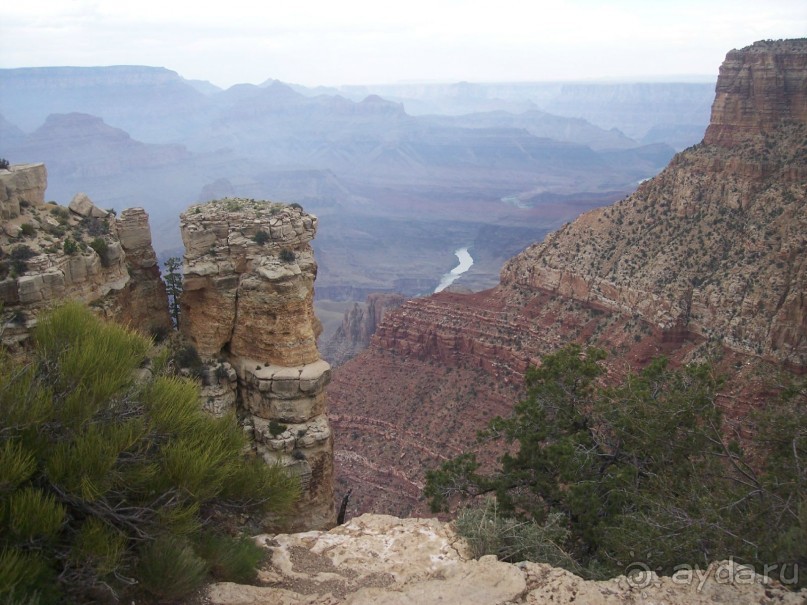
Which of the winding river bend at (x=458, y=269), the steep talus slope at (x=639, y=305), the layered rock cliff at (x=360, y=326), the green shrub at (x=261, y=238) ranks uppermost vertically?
the green shrub at (x=261, y=238)

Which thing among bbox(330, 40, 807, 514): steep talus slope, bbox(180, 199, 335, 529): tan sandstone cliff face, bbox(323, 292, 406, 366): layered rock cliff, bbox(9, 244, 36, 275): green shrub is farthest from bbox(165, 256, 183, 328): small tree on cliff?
bbox(323, 292, 406, 366): layered rock cliff

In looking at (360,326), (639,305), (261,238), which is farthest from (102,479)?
(360,326)

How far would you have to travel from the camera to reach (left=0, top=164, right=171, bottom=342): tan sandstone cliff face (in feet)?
44.5

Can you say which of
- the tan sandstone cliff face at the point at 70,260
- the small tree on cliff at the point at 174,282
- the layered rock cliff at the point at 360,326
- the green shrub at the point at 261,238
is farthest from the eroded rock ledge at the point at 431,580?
the layered rock cliff at the point at 360,326

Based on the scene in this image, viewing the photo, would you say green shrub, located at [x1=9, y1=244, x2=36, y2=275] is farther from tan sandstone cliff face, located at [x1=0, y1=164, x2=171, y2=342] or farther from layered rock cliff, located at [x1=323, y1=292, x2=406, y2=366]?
layered rock cliff, located at [x1=323, y1=292, x2=406, y2=366]

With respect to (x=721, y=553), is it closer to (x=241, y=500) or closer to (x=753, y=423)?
(x=753, y=423)

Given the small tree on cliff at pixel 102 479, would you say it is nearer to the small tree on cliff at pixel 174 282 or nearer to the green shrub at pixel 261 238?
the green shrub at pixel 261 238

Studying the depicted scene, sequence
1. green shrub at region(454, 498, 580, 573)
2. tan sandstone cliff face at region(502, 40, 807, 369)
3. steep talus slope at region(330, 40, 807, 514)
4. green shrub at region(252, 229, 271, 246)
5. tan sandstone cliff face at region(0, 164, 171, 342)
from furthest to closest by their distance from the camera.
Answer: steep talus slope at region(330, 40, 807, 514), tan sandstone cliff face at region(502, 40, 807, 369), green shrub at region(252, 229, 271, 246), tan sandstone cliff face at region(0, 164, 171, 342), green shrub at region(454, 498, 580, 573)

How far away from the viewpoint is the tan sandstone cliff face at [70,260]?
13.6 meters

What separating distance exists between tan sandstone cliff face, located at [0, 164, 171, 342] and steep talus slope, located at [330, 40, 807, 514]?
17641 mm

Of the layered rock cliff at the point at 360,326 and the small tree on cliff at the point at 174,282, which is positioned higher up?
the small tree on cliff at the point at 174,282

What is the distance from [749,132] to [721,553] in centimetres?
3657

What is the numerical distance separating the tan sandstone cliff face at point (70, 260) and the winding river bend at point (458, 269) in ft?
329

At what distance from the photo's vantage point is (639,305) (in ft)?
115
